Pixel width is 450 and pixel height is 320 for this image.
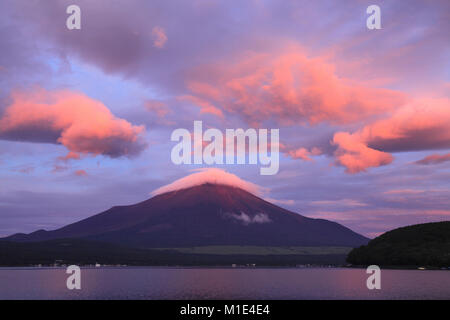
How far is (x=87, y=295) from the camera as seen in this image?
147m
